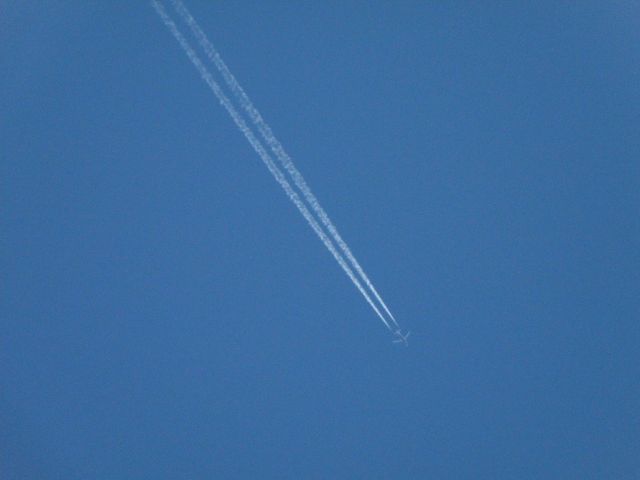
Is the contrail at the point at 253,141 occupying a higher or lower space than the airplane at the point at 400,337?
higher

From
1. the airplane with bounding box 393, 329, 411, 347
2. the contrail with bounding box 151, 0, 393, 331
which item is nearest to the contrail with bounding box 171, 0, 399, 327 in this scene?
the contrail with bounding box 151, 0, 393, 331

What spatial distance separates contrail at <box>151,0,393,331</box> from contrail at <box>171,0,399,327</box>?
23mm

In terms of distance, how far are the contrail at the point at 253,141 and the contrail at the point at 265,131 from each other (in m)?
0.02

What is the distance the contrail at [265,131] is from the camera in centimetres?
142

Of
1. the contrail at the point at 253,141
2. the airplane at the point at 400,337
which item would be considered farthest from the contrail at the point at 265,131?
the airplane at the point at 400,337

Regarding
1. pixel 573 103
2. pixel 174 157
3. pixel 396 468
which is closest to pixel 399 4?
pixel 573 103

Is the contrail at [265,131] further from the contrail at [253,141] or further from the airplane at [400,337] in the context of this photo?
the airplane at [400,337]

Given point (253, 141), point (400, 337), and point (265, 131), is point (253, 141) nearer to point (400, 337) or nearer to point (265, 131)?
point (265, 131)

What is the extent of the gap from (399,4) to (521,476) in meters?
1.56

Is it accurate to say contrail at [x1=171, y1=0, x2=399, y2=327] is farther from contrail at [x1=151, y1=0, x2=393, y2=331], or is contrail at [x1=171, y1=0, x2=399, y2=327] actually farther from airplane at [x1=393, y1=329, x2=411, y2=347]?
airplane at [x1=393, y1=329, x2=411, y2=347]

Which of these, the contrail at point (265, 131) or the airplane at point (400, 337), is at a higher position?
the contrail at point (265, 131)

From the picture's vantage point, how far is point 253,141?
4.71 ft

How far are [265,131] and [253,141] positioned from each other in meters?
0.05

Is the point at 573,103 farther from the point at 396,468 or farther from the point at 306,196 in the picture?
the point at 396,468
